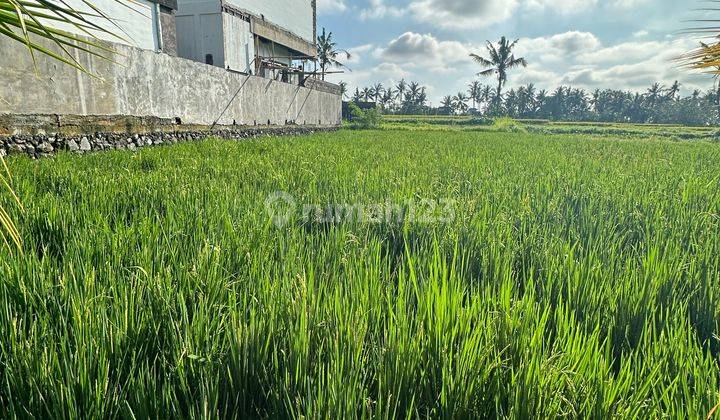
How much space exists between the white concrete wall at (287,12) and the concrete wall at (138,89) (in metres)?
4.61

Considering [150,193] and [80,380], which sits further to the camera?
[150,193]

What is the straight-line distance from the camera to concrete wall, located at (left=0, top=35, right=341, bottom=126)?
477 cm

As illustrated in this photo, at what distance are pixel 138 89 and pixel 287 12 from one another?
14182mm

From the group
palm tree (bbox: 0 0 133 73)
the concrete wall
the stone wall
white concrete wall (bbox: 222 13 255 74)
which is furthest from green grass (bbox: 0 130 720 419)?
white concrete wall (bbox: 222 13 255 74)

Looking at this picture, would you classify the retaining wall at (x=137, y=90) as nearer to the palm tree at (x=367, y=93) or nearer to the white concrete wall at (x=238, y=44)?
the white concrete wall at (x=238, y=44)

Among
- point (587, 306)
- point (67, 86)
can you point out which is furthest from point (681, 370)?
point (67, 86)

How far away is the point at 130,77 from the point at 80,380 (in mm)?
7374

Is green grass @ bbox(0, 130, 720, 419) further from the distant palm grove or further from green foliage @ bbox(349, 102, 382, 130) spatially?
the distant palm grove

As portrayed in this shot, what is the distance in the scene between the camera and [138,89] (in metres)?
6.84

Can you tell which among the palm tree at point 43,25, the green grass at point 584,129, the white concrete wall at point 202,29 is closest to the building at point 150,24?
the white concrete wall at point 202,29

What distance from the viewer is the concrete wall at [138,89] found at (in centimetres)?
477

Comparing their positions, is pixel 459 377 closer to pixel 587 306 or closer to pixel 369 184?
pixel 587 306

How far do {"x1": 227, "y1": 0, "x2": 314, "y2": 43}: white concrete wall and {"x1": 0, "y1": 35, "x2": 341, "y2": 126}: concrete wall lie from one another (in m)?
4.61

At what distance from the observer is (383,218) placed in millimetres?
2365
